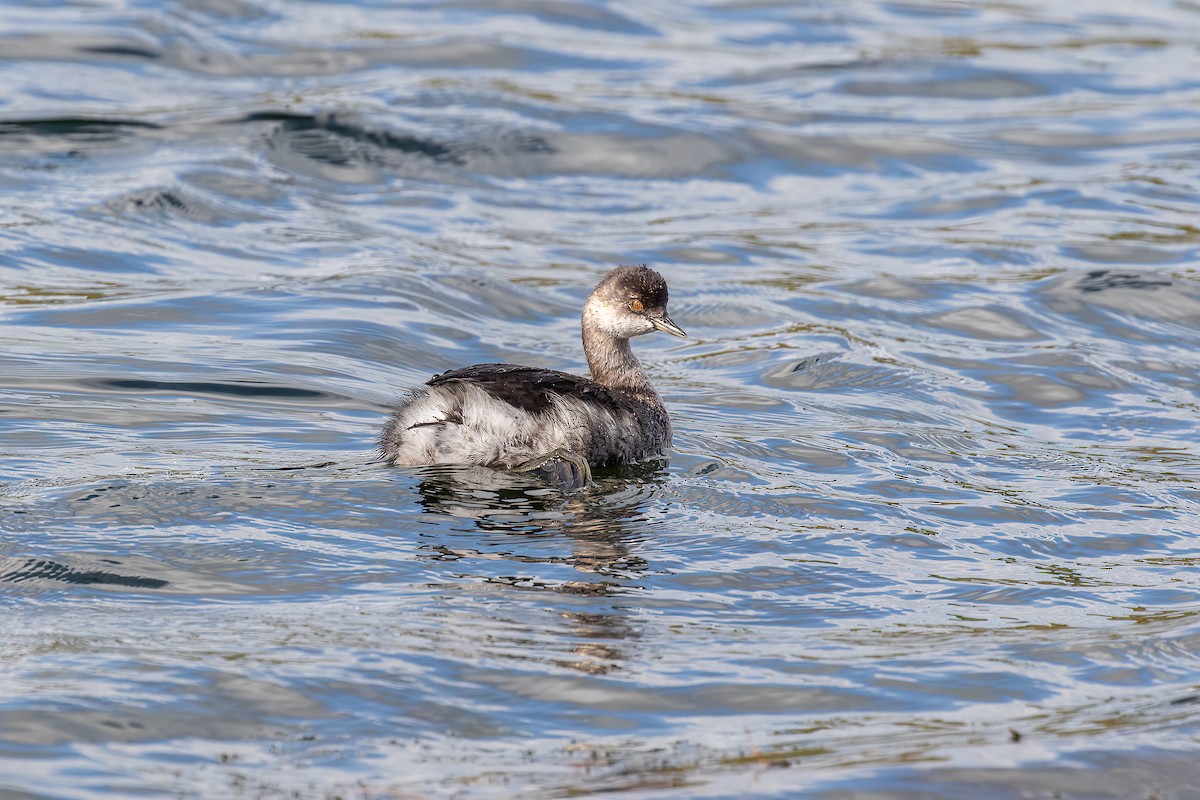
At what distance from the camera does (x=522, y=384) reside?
24.8 feet

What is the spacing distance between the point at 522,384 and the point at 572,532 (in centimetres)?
97

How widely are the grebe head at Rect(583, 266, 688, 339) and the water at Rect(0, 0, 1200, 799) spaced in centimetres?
69

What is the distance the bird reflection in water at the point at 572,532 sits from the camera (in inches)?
225

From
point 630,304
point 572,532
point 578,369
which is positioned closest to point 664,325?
point 630,304

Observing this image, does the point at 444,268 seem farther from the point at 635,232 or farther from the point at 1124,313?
the point at 1124,313

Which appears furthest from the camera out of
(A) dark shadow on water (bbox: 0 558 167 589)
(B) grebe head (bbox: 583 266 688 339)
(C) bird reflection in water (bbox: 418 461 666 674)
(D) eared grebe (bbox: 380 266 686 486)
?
(B) grebe head (bbox: 583 266 688 339)

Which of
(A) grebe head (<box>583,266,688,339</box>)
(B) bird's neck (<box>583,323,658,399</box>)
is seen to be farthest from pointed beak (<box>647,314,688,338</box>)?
(B) bird's neck (<box>583,323,658,399</box>)

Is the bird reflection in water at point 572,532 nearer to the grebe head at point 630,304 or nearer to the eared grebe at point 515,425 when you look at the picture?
the eared grebe at point 515,425

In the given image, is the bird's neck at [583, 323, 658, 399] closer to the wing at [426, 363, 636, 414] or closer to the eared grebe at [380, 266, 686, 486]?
the eared grebe at [380, 266, 686, 486]

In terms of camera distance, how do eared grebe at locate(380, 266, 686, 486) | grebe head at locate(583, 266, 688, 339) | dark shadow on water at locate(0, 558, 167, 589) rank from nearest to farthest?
1. dark shadow on water at locate(0, 558, 167, 589)
2. eared grebe at locate(380, 266, 686, 486)
3. grebe head at locate(583, 266, 688, 339)

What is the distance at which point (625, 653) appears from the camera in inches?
217

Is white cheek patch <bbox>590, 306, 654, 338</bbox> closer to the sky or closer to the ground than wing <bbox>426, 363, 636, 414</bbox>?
closer to the sky

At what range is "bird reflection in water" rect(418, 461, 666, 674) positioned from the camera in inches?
225

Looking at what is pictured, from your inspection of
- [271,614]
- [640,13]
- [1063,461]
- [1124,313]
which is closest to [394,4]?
[640,13]
